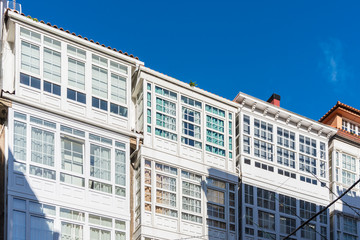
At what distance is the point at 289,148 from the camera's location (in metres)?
41.1

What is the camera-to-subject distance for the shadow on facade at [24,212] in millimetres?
30188

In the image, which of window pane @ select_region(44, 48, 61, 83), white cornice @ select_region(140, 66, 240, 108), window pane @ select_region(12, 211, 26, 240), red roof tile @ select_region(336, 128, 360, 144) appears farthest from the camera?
red roof tile @ select_region(336, 128, 360, 144)

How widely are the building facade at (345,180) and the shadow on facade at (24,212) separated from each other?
55.6ft

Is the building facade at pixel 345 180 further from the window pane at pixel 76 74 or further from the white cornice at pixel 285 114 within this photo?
the window pane at pixel 76 74

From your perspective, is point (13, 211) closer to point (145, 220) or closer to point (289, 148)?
point (145, 220)

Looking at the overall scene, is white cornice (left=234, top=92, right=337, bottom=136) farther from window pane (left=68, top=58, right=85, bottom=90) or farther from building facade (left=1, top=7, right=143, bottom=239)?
window pane (left=68, top=58, right=85, bottom=90)

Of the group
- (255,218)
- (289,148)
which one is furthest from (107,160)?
(289,148)

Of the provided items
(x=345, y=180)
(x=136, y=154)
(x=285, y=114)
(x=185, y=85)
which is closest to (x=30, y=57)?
(x=136, y=154)

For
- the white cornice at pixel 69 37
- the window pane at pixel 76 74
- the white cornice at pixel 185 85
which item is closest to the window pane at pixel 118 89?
the white cornice at pixel 69 37

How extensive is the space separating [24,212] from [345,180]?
20101mm

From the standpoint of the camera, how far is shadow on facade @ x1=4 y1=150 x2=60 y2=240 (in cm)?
3019

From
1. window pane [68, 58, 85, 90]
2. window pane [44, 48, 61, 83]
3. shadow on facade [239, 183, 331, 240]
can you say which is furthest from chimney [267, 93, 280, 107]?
window pane [44, 48, 61, 83]

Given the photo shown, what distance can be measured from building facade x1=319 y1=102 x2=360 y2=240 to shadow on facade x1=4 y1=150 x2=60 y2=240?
16.9 meters

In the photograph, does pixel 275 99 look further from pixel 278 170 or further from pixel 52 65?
pixel 52 65
